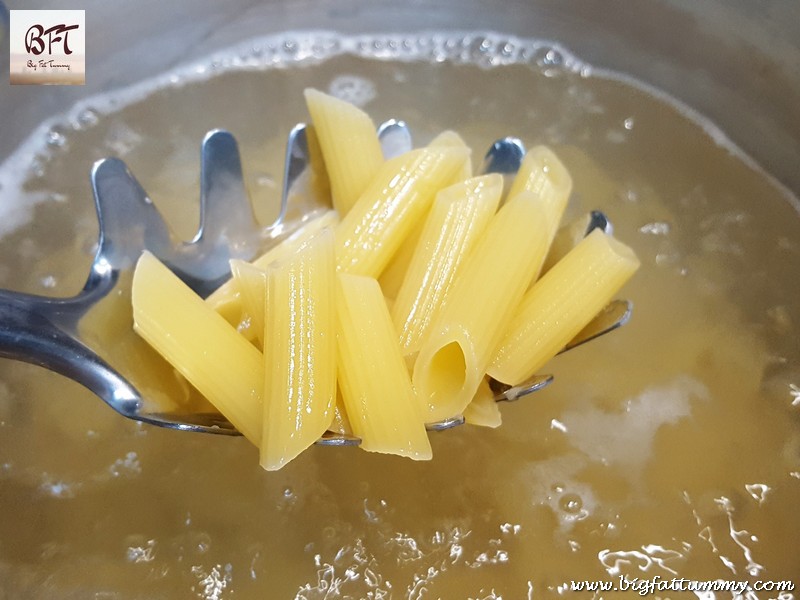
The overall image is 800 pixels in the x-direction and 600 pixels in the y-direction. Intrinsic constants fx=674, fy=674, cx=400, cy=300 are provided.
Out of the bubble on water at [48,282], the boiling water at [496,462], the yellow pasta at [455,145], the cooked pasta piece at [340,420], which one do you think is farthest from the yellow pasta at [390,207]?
the bubble on water at [48,282]

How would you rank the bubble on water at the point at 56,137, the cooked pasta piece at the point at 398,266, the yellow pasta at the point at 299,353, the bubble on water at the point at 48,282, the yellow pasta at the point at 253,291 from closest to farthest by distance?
the yellow pasta at the point at 299,353
the yellow pasta at the point at 253,291
the cooked pasta piece at the point at 398,266
the bubble on water at the point at 48,282
the bubble on water at the point at 56,137

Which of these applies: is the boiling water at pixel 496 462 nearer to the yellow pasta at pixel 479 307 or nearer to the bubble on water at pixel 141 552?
the bubble on water at pixel 141 552

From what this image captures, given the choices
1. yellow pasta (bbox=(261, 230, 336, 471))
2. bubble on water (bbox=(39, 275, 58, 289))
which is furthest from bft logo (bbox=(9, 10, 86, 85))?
yellow pasta (bbox=(261, 230, 336, 471))

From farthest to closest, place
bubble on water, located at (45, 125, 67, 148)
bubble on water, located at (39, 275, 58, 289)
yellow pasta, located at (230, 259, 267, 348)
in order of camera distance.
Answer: bubble on water, located at (45, 125, 67, 148) < bubble on water, located at (39, 275, 58, 289) < yellow pasta, located at (230, 259, 267, 348)

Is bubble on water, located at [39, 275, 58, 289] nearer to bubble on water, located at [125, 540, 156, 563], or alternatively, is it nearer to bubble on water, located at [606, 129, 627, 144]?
bubble on water, located at [125, 540, 156, 563]

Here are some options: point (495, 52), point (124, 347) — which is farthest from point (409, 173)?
point (495, 52)

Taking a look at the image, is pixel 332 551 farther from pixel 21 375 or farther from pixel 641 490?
pixel 21 375
